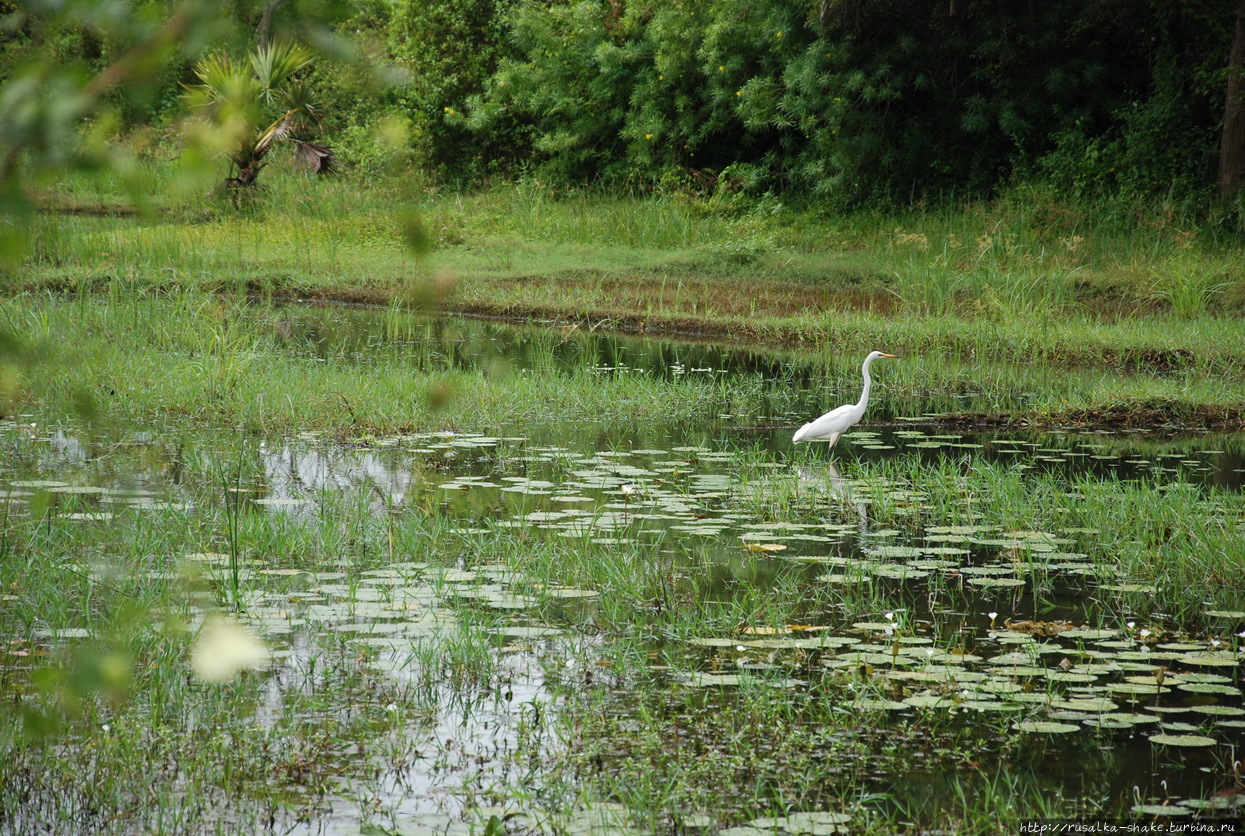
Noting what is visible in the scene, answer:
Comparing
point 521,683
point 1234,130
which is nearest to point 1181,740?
point 521,683

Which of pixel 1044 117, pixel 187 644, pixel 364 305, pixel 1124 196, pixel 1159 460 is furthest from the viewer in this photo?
pixel 1044 117

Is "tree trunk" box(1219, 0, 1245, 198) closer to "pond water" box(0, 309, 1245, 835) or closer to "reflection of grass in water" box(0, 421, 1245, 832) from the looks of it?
"pond water" box(0, 309, 1245, 835)

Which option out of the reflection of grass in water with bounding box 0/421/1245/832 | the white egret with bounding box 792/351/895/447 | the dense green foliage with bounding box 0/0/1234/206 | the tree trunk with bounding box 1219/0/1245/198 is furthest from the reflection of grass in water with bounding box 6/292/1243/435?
the tree trunk with bounding box 1219/0/1245/198

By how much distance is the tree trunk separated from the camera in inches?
556

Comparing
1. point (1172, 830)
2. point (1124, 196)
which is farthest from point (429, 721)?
point (1124, 196)

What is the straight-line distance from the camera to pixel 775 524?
5.63m

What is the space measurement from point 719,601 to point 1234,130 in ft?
42.5

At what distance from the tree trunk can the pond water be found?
8318mm

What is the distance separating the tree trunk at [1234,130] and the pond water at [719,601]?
8318mm

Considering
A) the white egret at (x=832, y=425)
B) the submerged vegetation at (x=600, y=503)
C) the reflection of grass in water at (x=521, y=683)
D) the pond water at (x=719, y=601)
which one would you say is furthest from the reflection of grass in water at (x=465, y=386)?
the reflection of grass in water at (x=521, y=683)

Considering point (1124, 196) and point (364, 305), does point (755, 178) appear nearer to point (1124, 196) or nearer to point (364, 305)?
point (1124, 196)

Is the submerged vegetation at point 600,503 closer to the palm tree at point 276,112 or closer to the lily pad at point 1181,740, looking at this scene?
the lily pad at point 1181,740

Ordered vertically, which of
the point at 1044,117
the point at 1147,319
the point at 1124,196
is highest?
the point at 1044,117

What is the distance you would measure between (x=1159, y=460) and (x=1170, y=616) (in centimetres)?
306
